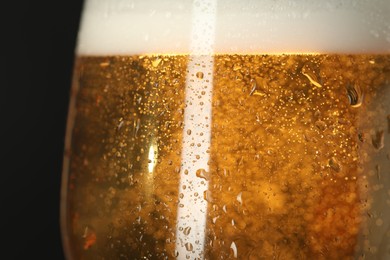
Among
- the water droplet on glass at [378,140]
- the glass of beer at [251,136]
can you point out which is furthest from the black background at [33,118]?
the water droplet on glass at [378,140]

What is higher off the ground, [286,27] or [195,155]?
[286,27]

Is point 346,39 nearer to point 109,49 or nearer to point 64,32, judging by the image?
point 109,49

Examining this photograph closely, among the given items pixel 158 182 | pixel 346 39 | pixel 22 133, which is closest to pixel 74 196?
pixel 158 182

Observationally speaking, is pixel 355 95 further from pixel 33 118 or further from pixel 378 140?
pixel 33 118

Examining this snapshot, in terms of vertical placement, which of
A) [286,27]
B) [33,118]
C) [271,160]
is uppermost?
[33,118]

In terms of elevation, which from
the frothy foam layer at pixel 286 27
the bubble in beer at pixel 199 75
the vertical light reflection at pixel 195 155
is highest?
the frothy foam layer at pixel 286 27

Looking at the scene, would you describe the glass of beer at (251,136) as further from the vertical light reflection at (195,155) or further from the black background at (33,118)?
the black background at (33,118)

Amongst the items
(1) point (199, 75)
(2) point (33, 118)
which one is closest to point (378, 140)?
(1) point (199, 75)
